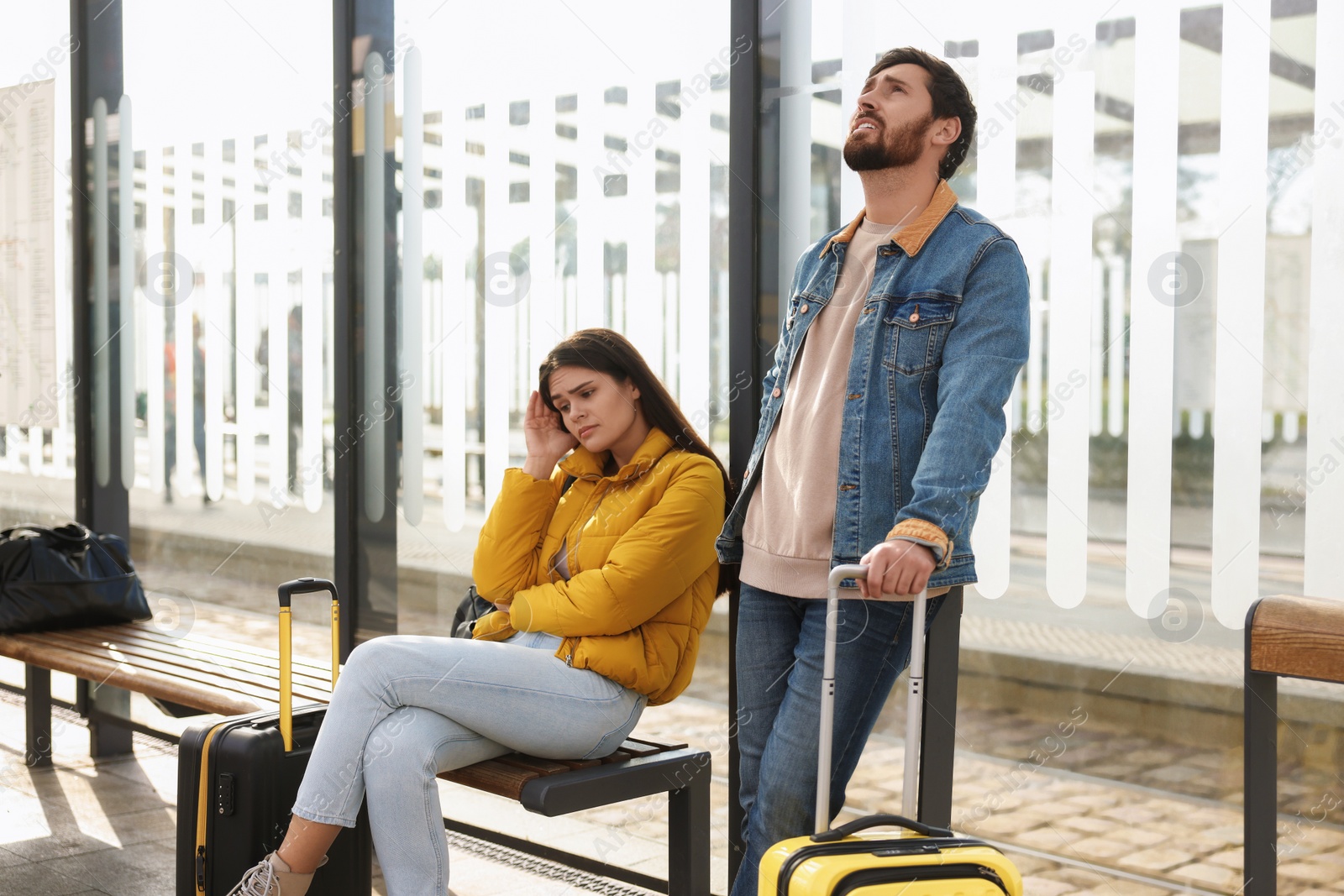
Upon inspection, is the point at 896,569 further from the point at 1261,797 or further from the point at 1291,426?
the point at 1291,426

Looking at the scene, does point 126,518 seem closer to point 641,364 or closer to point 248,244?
point 248,244

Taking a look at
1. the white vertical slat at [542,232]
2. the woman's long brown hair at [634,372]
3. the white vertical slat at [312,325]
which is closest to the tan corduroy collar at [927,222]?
the woman's long brown hair at [634,372]

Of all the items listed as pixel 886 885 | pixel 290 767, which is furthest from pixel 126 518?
pixel 886 885

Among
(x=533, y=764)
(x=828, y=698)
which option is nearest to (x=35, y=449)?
(x=533, y=764)

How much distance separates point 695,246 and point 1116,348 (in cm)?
101

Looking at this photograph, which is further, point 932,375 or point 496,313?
point 496,313

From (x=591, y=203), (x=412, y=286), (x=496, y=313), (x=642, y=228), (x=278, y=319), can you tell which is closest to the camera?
(x=642, y=228)

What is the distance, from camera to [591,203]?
326 cm

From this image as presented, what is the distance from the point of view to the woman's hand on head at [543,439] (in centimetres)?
273

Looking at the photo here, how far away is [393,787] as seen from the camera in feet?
7.50

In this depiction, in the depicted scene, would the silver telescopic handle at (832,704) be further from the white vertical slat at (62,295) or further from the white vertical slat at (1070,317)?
the white vertical slat at (62,295)

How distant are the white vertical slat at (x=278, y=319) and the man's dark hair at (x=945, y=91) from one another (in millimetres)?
2536

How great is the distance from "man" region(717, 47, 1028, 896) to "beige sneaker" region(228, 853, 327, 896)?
808 mm

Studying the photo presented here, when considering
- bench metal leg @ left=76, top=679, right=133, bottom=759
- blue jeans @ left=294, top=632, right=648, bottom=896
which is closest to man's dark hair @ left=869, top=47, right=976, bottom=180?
blue jeans @ left=294, top=632, right=648, bottom=896
